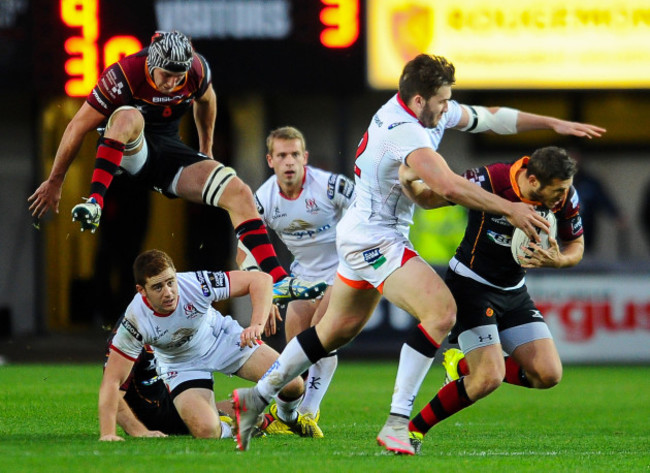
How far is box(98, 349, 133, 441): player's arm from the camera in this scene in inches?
283

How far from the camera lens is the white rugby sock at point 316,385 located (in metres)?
8.59

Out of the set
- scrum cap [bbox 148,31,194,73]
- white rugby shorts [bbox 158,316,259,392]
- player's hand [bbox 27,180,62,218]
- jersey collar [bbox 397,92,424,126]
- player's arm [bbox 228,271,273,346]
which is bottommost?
white rugby shorts [bbox 158,316,259,392]

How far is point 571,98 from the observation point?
56.5ft

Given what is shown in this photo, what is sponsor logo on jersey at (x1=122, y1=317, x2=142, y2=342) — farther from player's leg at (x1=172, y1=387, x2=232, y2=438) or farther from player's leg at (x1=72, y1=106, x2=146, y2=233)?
player's leg at (x1=72, y1=106, x2=146, y2=233)

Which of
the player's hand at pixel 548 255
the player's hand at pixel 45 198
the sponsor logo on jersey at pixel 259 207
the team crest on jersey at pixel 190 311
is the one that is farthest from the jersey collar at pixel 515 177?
the player's hand at pixel 45 198

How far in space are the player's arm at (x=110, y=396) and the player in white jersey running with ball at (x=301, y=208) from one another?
1.98 meters

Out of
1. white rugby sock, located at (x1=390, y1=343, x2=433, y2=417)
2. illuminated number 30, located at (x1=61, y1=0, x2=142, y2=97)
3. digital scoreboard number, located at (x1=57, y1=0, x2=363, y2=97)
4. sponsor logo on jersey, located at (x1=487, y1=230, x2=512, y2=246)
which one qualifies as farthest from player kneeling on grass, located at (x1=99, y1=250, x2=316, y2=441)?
digital scoreboard number, located at (x1=57, y1=0, x2=363, y2=97)

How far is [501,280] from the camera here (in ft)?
24.4

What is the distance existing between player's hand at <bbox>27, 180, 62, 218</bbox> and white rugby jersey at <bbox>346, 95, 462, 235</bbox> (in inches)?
84.9

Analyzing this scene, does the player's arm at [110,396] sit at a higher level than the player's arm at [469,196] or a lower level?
lower

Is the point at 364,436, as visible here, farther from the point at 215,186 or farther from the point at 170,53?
the point at 170,53

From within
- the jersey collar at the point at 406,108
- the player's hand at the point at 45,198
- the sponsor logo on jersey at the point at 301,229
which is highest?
the jersey collar at the point at 406,108

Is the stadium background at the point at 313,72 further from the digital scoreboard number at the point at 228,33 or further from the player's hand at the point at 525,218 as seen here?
the player's hand at the point at 525,218

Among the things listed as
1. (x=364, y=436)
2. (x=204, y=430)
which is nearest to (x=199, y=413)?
(x=204, y=430)
